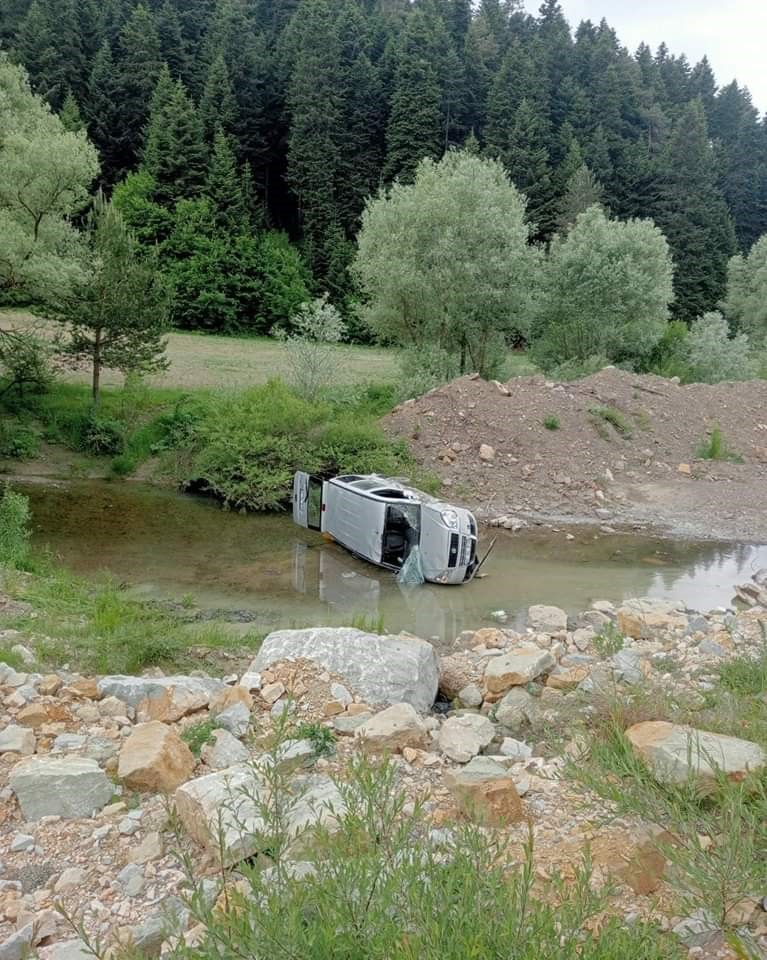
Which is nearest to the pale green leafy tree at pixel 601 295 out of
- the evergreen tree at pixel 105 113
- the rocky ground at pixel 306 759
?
the rocky ground at pixel 306 759

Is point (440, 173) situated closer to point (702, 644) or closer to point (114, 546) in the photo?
point (114, 546)

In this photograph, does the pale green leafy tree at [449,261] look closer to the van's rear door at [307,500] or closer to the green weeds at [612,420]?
the green weeds at [612,420]

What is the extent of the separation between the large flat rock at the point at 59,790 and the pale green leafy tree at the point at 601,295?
92.2 ft

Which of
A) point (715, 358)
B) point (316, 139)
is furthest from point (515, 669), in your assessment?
point (316, 139)

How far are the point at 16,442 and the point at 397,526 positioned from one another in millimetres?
13853

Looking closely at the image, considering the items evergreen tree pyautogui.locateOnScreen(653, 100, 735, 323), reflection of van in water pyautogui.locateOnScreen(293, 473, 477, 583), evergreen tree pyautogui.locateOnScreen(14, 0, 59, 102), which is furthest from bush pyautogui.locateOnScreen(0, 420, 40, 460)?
evergreen tree pyautogui.locateOnScreen(653, 100, 735, 323)

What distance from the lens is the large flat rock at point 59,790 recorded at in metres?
5.44

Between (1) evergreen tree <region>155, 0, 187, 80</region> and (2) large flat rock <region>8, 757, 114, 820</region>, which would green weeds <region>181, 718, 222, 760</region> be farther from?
(1) evergreen tree <region>155, 0, 187, 80</region>

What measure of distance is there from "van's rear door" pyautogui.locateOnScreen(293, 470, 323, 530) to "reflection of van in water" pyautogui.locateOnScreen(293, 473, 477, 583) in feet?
2.37

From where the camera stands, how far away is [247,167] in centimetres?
5938

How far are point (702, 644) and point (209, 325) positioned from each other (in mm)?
45761

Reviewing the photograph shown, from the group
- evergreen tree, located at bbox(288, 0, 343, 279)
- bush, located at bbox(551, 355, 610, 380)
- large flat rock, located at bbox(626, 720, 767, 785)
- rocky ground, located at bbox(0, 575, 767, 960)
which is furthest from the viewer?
evergreen tree, located at bbox(288, 0, 343, 279)

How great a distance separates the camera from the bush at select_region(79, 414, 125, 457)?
24.1 metres

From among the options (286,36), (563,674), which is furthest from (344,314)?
(563,674)
